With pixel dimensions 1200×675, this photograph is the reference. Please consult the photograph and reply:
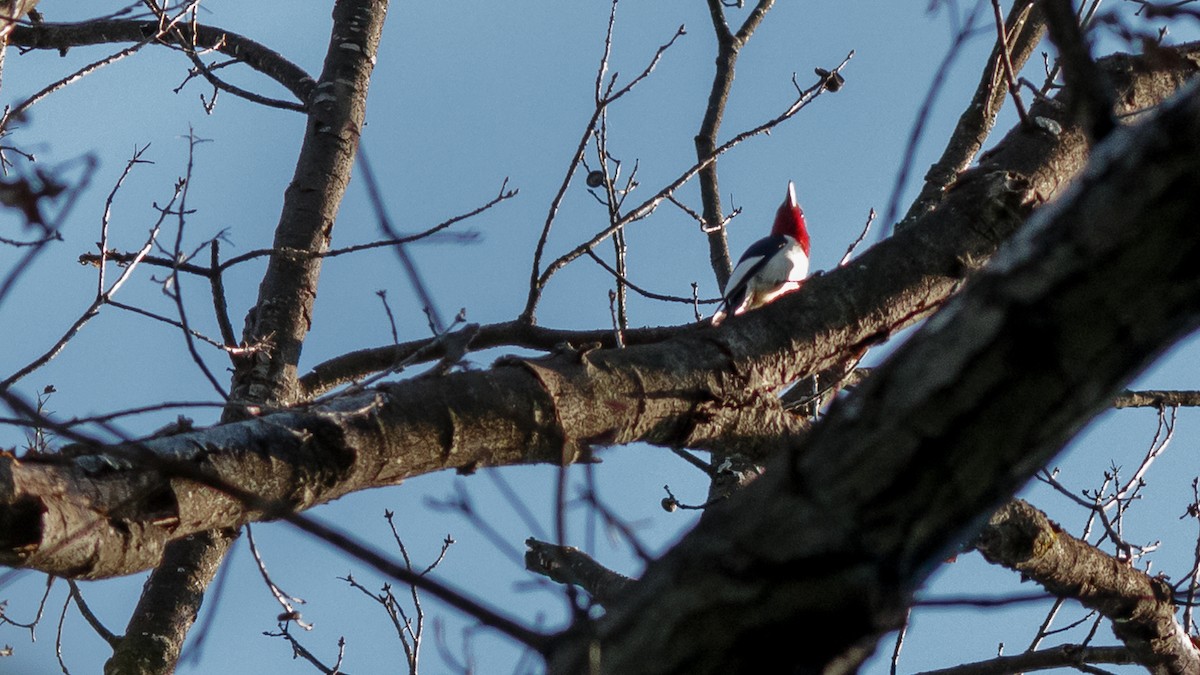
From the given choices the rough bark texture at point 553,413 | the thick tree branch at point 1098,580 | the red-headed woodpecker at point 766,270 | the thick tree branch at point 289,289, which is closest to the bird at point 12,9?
the thick tree branch at point 289,289

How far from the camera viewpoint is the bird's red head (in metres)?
6.52

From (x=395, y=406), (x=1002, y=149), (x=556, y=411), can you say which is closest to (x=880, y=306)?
(x=1002, y=149)

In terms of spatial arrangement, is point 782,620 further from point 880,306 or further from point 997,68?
point 997,68

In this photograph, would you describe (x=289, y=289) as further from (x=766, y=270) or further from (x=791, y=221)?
(x=791, y=221)

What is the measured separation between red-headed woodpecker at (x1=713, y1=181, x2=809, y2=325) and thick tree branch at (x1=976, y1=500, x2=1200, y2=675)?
153cm

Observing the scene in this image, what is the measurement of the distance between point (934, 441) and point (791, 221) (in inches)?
230

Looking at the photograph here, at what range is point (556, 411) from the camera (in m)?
1.73

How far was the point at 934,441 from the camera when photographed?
2.70ft

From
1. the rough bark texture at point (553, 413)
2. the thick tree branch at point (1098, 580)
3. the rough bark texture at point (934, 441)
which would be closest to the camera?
the rough bark texture at point (934, 441)

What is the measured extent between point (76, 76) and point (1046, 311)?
322 cm

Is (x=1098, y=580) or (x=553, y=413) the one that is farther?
(x=1098, y=580)

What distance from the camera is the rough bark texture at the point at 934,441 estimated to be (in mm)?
791

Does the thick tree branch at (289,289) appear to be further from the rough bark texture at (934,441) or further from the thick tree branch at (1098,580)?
the thick tree branch at (1098,580)

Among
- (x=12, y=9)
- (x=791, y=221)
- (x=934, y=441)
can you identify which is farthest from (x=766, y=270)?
(x=934, y=441)
